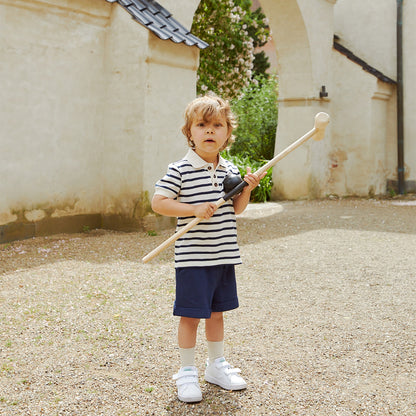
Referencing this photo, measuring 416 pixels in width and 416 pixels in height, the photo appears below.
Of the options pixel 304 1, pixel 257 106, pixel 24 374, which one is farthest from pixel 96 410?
pixel 257 106

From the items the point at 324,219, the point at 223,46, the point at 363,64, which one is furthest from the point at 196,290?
the point at 223,46

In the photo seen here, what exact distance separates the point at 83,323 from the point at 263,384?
4.05 ft

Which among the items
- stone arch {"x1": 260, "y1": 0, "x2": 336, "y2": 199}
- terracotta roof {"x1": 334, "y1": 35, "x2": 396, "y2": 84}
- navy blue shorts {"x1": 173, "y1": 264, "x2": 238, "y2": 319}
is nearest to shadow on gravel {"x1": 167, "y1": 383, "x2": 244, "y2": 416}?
navy blue shorts {"x1": 173, "y1": 264, "x2": 238, "y2": 319}

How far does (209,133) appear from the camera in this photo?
2223 mm

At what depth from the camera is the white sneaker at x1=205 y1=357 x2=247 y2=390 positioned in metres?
2.30

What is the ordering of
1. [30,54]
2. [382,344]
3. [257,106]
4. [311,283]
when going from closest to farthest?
1. [382,344]
2. [311,283]
3. [30,54]
4. [257,106]

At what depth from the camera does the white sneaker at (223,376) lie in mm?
2305

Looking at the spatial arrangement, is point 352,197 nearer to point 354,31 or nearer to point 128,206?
point 354,31

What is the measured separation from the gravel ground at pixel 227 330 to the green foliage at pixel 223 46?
6.46m

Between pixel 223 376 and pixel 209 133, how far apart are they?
3.35 ft

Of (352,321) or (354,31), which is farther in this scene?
(354,31)

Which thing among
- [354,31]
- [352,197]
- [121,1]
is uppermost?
[354,31]

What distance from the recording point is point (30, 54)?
5363 millimetres

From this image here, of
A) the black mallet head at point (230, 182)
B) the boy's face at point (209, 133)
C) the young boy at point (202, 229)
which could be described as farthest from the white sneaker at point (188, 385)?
the boy's face at point (209, 133)
